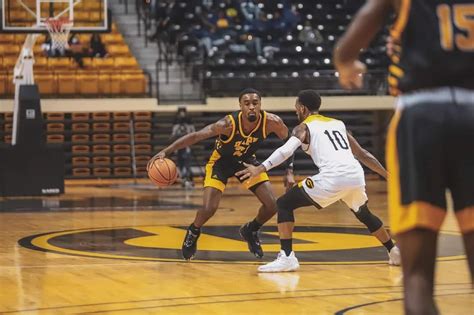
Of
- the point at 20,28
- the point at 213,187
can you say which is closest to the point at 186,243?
the point at 213,187

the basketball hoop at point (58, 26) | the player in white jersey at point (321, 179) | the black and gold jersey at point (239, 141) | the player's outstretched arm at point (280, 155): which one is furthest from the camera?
the basketball hoop at point (58, 26)

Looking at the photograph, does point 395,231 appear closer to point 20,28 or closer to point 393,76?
point 393,76

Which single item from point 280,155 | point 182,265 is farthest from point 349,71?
point 182,265

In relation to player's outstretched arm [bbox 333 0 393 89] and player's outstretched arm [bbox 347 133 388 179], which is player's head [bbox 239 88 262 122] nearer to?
player's outstretched arm [bbox 347 133 388 179]

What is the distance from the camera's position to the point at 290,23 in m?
27.2

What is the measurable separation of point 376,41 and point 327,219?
43.7 feet

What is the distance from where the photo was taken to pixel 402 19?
143 inches

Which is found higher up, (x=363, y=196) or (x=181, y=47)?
(x=181, y=47)

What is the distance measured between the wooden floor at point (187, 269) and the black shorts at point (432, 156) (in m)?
3.16

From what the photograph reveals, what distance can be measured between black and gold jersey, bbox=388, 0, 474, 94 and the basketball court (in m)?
3.33

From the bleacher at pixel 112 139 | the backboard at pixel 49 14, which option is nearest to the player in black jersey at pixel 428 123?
the backboard at pixel 49 14

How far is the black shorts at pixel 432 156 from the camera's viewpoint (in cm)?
355

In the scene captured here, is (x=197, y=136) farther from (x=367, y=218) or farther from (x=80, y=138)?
(x=80, y=138)

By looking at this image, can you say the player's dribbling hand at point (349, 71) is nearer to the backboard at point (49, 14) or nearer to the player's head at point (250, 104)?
the player's head at point (250, 104)
